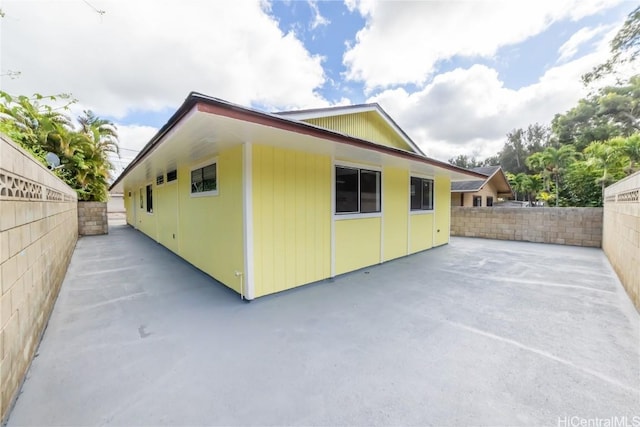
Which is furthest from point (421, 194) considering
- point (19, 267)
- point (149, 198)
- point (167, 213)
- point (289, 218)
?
point (149, 198)

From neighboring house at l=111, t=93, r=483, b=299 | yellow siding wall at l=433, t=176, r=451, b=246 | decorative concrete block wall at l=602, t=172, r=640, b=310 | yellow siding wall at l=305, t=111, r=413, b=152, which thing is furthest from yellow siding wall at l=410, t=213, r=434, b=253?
decorative concrete block wall at l=602, t=172, r=640, b=310

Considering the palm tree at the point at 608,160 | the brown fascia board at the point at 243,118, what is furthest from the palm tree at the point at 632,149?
the brown fascia board at the point at 243,118

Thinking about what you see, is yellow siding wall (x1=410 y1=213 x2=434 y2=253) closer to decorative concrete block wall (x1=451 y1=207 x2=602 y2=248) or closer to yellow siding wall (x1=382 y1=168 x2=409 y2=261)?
yellow siding wall (x1=382 y1=168 x2=409 y2=261)

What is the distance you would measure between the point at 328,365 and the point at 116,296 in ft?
11.7

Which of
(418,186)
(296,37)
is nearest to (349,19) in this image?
(296,37)

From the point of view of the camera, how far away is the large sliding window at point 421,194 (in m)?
7.03

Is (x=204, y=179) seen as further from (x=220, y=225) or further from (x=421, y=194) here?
(x=421, y=194)

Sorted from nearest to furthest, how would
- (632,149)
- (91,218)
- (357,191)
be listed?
(357,191), (632,149), (91,218)

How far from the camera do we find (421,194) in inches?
290

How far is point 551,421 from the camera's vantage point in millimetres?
1579

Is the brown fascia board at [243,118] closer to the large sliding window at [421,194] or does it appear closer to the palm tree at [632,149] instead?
the large sliding window at [421,194]

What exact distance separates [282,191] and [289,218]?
0.45m

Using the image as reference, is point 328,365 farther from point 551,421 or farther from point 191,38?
point 191,38

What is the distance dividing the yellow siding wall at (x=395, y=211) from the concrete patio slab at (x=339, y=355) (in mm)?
1783
